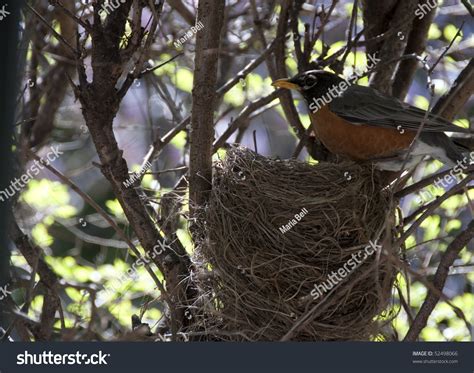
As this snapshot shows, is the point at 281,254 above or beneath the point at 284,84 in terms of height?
beneath

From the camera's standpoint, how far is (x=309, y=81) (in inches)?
189

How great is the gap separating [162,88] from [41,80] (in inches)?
55.3

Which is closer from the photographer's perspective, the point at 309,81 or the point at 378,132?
the point at 378,132

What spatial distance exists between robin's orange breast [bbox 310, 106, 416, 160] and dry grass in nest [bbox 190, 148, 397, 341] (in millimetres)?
478

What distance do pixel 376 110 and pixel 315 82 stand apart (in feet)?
1.68

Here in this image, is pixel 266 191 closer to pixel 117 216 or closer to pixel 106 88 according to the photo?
pixel 106 88

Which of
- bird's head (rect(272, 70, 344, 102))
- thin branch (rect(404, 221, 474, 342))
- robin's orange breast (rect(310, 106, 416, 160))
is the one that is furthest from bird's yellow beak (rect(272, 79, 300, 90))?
thin branch (rect(404, 221, 474, 342))

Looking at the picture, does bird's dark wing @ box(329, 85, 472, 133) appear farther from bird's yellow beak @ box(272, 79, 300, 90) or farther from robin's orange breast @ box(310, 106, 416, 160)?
bird's yellow beak @ box(272, 79, 300, 90)

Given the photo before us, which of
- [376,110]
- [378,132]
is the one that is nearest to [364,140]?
[378,132]

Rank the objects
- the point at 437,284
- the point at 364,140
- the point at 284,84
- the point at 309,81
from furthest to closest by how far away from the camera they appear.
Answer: the point at 309,81 → the point at 284,84 → the point at 364,140 → the point at 437,284

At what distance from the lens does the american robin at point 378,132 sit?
4.41 metres

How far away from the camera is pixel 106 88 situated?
377 cm

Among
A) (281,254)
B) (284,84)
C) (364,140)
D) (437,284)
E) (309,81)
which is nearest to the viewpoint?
(437,284)

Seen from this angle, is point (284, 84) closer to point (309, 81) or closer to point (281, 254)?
point (309, 81)
